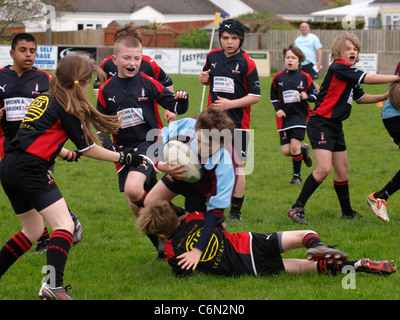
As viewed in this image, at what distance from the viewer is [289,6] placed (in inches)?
2719

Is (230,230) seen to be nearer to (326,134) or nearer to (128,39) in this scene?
(326,134)

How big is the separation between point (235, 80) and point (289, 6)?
64.8 meters

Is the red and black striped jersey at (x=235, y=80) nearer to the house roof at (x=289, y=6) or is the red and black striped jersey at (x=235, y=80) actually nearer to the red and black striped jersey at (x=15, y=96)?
the red and black striped jersey at (x=15, y=96)

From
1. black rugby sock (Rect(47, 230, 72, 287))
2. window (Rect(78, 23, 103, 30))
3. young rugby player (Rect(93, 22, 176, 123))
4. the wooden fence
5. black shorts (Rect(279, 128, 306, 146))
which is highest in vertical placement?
window (Rect(78, 23, 103, 30))

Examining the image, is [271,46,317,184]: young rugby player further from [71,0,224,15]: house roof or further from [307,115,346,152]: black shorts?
[71,0,224,15]: house roof

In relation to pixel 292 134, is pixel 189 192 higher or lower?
lower

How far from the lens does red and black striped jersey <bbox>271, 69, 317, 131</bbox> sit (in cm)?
980

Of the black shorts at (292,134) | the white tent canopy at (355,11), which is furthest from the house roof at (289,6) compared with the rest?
the black shorts at (292,134)

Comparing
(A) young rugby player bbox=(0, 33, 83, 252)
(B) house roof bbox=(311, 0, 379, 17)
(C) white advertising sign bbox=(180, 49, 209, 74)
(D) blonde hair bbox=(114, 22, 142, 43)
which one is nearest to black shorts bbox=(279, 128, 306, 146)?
(D) blonde hair bbox=(114, 22, 142, 43)

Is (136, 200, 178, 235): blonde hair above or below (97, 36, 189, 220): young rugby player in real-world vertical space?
below

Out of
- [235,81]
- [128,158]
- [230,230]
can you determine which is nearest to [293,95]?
[235,81]

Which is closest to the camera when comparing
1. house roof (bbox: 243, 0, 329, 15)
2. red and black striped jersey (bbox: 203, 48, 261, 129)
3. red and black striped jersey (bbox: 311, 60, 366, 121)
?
red and black striped jersey (bbox: 311, 60, 366, 121)

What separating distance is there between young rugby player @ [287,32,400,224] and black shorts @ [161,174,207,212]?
7.30ft

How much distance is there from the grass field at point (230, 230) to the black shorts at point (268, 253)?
10 cm
